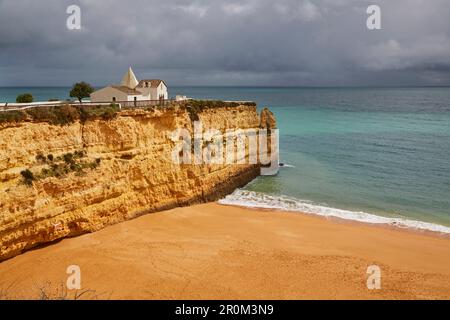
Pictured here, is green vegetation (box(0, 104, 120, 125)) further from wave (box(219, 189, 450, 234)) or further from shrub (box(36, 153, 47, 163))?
wave (box(219, 189, 450, 234))

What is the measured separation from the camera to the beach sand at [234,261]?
48.0 feet

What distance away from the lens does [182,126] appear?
24516 millimetres

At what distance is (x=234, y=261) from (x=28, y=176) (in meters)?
10.4

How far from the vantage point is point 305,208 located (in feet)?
86.3

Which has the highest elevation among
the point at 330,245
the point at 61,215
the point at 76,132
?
the point at 76,132

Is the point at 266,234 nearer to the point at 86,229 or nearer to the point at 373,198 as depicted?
the point at 86,229

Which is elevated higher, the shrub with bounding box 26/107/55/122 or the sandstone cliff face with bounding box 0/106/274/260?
the shrub with bounding box 26/107/55/122

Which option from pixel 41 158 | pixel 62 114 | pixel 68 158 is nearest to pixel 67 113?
pixel 62 114

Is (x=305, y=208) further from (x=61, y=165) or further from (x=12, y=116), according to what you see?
(x=12, y=116)

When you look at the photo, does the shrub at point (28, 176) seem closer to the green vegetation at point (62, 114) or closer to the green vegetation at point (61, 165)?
the green vegetation at point (61, 165)

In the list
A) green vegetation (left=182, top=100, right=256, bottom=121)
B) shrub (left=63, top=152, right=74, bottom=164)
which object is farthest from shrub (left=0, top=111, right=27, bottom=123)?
green vegetation (left=182, top=100, right=256, bottom=121)

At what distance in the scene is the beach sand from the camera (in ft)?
48.0

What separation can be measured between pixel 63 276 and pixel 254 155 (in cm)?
2193

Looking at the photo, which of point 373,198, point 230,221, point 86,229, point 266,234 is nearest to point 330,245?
point 266,234
